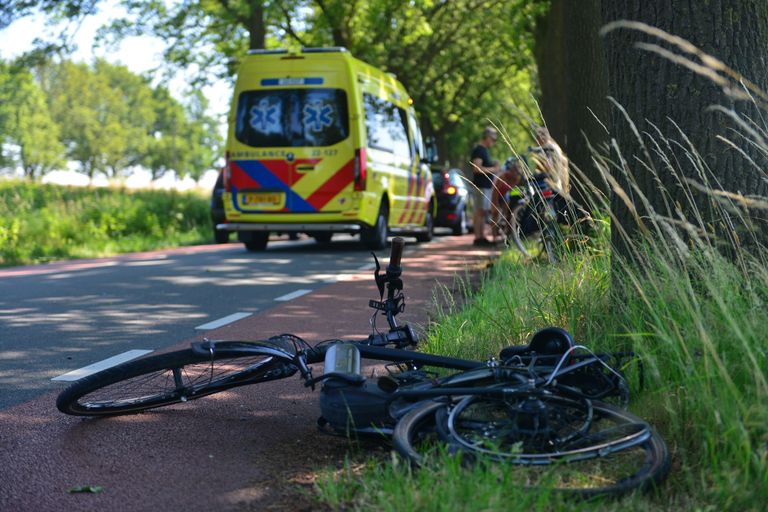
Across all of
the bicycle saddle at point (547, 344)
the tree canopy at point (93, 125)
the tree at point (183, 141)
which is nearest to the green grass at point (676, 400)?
the bicycle saddle at point (547, 344)

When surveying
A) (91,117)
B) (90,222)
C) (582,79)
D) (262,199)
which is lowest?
(90,222)

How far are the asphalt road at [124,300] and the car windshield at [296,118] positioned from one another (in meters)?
1.75

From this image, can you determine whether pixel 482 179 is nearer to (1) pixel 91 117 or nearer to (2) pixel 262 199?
(2) pixel 262 199

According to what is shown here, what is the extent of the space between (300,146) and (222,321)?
8.01 m

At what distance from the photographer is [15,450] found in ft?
13.5

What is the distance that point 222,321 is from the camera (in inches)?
314

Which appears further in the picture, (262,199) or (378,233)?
(378,233)

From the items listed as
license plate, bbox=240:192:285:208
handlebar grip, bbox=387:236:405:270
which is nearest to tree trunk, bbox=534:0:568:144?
license plate, bbox=240:192:285:208

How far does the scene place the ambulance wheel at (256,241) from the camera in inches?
669

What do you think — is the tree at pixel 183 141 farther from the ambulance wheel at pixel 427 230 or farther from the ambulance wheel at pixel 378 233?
the ambulance wheel at pixel 378 233

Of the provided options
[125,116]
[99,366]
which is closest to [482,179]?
[99,366]

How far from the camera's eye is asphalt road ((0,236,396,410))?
636 centimetres

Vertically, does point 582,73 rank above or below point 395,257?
above

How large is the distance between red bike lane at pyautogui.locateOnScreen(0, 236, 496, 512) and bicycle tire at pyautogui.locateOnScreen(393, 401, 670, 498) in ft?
1.25
